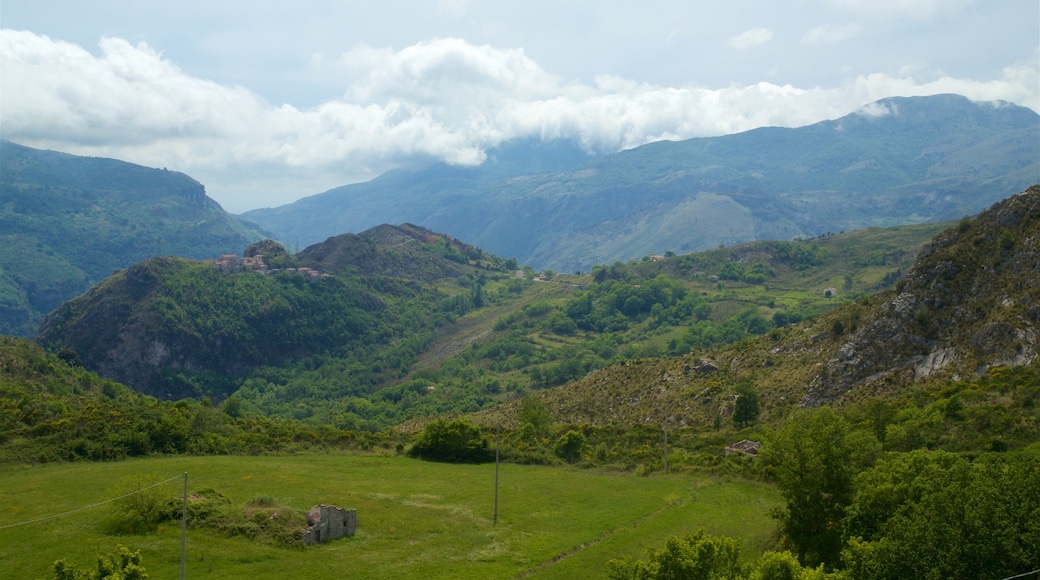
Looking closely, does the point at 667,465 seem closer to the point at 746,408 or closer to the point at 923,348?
the point at 746,408

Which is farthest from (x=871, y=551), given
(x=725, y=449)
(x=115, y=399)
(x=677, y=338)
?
(x=677, y=338)

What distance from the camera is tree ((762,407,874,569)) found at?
133 ft

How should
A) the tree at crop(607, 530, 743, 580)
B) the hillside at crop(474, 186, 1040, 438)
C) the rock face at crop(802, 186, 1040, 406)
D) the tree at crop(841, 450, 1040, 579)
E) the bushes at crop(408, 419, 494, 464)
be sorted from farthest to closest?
the bushes at crop(408, 419, 494, 464) < the rock face at crop(802, 186, 1040, 406) < the hillside at crop(474, 186, 1040, 438) < the tree at crop(607, 530, 743, 580) < the tree at crop(841, 450, 1040, 579)

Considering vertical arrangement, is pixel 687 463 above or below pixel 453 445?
below

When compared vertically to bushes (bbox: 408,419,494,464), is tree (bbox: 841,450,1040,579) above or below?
above

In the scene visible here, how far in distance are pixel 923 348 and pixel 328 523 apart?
2573 inches

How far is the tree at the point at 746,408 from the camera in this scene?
80812mm

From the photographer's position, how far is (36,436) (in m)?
65.4

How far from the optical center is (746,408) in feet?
266

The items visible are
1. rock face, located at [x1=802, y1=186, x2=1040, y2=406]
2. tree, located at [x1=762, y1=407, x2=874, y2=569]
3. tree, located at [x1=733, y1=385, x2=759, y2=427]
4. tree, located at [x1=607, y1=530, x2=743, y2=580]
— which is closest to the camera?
tree, located at [x1=607, y1=530, x2=743, y2=580]

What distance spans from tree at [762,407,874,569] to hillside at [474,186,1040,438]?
2252 cm

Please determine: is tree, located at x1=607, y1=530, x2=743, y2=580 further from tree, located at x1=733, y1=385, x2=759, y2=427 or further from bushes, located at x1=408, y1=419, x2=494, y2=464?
tree, located at x1=733, y1=385, x2=759, y2=427

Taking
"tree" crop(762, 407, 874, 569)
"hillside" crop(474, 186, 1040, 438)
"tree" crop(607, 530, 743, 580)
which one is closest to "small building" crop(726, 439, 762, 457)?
"hillside" crop(474, 186, 1040, 438)

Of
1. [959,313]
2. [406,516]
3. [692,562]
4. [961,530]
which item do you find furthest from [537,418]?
[961,530]
